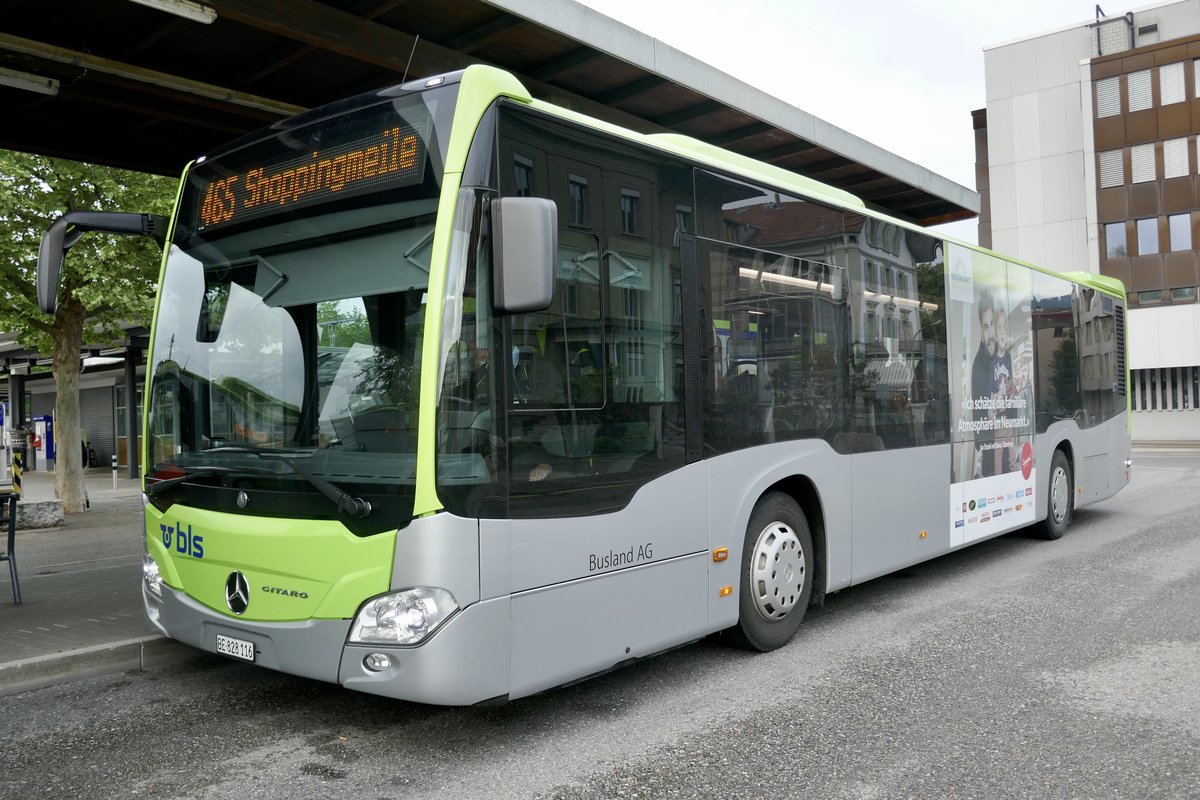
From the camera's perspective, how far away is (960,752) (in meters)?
4.27

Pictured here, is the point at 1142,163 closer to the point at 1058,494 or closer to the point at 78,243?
the point at 1058,494

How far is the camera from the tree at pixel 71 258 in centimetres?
1424

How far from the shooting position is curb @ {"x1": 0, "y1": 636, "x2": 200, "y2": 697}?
5422 mm

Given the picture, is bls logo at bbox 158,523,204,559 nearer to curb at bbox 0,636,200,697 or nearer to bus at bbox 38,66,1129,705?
bus at bbox 38,66,1129,705

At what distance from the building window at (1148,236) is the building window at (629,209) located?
132ft

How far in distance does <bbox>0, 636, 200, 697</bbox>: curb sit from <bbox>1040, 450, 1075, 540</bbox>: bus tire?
875 centimetres

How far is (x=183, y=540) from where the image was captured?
4.87 metres

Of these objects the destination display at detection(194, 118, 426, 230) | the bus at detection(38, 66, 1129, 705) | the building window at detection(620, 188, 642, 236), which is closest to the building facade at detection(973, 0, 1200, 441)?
the bus at detection(38, 66, 1129, 705)

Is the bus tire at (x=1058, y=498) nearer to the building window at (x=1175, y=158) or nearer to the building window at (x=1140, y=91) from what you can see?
the building window at (x=1175, y=158)

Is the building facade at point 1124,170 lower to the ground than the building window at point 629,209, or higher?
higher

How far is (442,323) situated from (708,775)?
2.25 meters

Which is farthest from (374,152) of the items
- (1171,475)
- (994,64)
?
(994,64)

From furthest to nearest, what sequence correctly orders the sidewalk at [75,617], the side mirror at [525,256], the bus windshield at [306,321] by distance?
the sidewalk at [75,617], the bus windshield at [306,321], the side mirror at [525,256]

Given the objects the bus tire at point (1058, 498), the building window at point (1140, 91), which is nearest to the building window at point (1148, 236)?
the building window at point (1140, 91)
